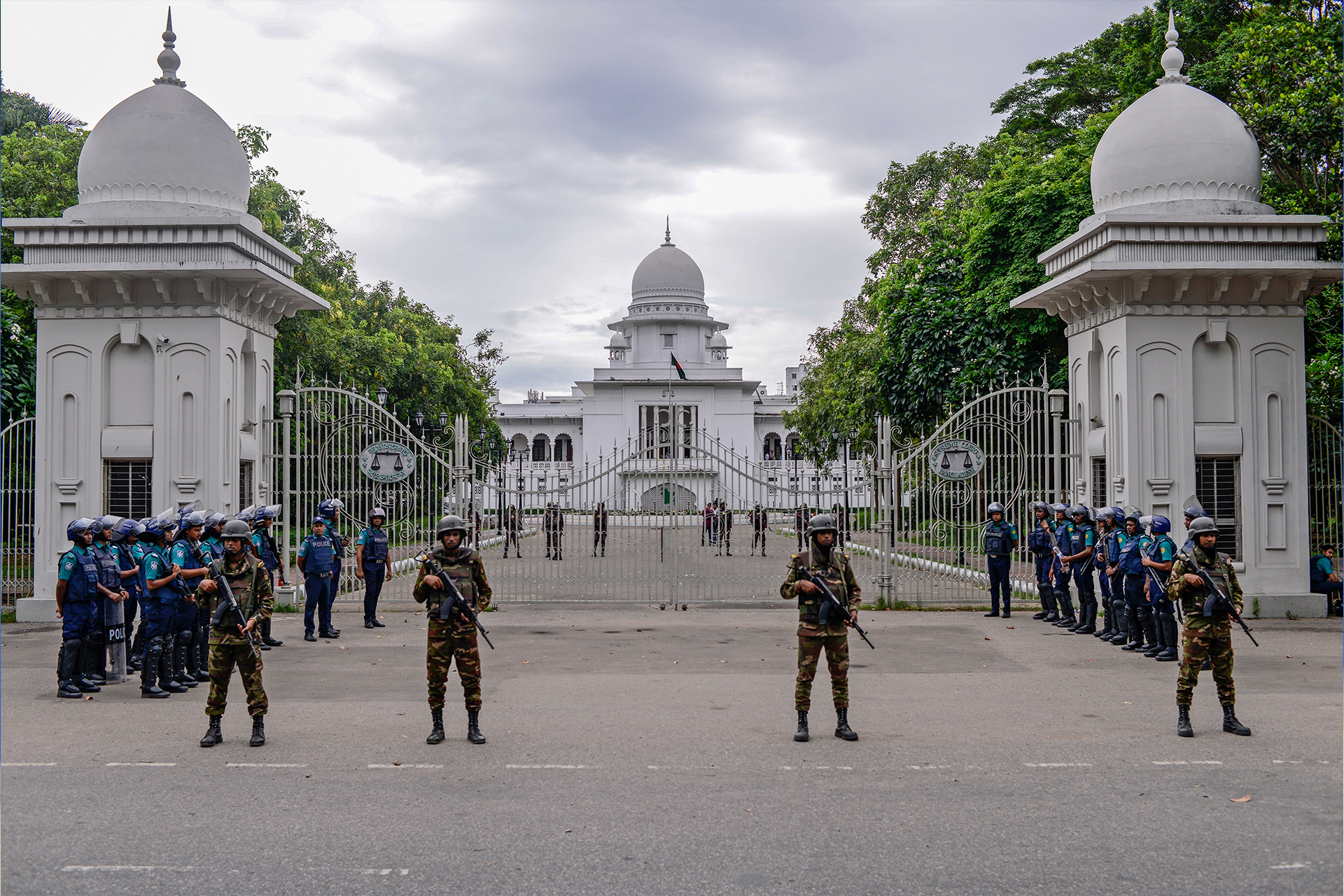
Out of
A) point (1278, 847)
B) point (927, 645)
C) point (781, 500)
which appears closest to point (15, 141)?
point (927, 645)

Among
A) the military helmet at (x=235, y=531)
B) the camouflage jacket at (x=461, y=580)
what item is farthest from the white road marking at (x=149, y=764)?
the camouflage jacket at (x=461, y=580)

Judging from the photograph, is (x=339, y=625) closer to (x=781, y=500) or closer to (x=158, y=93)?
(x=158, y=93)

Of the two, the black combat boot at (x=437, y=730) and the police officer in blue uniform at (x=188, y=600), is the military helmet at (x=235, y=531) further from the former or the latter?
the black combat boot at (x=437, y=730)

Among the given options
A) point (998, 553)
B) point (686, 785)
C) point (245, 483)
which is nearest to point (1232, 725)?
point (686, 785)

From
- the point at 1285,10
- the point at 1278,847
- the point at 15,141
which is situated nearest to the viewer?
the point at 1278,847

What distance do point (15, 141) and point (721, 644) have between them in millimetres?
18984

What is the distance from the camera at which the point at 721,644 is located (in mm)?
11305

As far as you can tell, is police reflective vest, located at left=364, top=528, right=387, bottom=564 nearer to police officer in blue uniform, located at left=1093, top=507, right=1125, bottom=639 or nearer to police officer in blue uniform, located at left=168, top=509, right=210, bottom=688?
police officer in blue uniform, located at left=168, top=509, right=210, bottom=688

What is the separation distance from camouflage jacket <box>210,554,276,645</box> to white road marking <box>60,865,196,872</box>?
2.38 meters

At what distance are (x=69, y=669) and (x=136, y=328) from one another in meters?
5.45

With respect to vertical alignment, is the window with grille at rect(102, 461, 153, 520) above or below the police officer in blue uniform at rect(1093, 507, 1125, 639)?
above

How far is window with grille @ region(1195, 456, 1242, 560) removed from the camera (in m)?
12.8

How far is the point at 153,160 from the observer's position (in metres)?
12.8

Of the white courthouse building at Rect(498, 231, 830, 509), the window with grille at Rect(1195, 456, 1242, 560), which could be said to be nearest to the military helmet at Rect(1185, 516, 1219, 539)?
the window with grille at Rect(1195, 456, 1242, 560)
